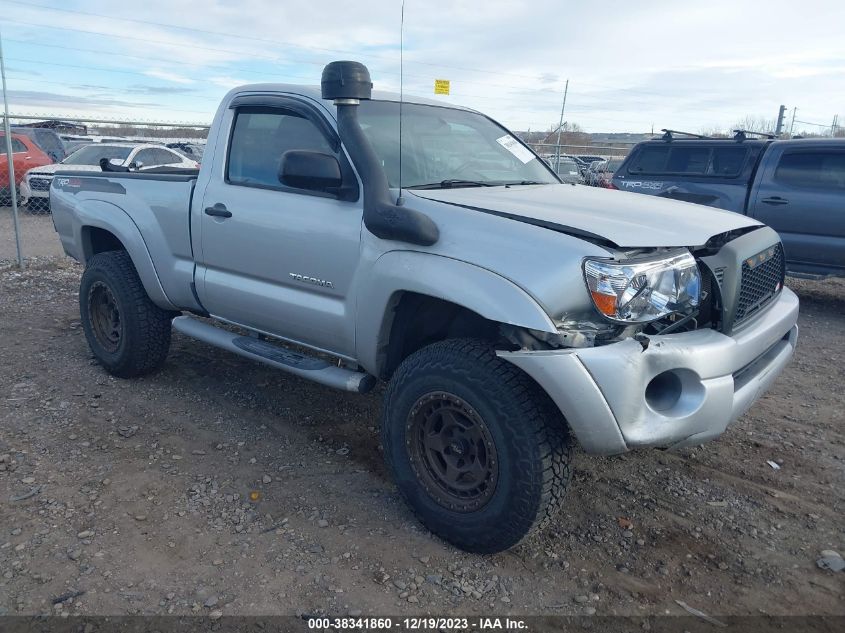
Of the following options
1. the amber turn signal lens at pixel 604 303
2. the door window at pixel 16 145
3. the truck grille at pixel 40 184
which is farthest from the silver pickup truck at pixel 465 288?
the door window at pixel 16 145

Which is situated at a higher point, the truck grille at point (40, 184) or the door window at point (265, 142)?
the door window at point (265, 142)

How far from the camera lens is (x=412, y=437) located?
10.0 ft

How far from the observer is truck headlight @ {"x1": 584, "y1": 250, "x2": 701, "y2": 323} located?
100 inches

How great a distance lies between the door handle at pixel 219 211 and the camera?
3854 millimetres

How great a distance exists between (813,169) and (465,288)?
21.1 ft

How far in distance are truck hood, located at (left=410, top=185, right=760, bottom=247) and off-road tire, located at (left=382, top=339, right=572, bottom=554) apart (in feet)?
1.94

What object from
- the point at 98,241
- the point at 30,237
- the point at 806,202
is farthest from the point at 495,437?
the point at 30,237

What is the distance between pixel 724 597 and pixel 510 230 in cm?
169

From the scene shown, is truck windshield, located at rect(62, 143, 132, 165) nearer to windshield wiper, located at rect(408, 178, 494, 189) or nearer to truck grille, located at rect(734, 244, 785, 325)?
windshield wiper, located at rect(408, 178, 494, 189)

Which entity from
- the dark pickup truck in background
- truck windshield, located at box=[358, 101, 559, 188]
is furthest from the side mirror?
the dark pickup truck in background

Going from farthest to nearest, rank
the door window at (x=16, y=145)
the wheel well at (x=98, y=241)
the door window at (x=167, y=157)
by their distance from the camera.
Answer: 1. the door window at (x=16, y=145)
2. the door window at (x=167, y=157)
3. the wheel well at (x=98, y=241)

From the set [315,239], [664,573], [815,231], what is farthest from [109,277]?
[815,231]

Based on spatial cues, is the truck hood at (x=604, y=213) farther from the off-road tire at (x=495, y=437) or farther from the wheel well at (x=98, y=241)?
the wheel well at (x=98, y=241)

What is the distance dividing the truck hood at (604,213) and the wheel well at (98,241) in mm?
2945
